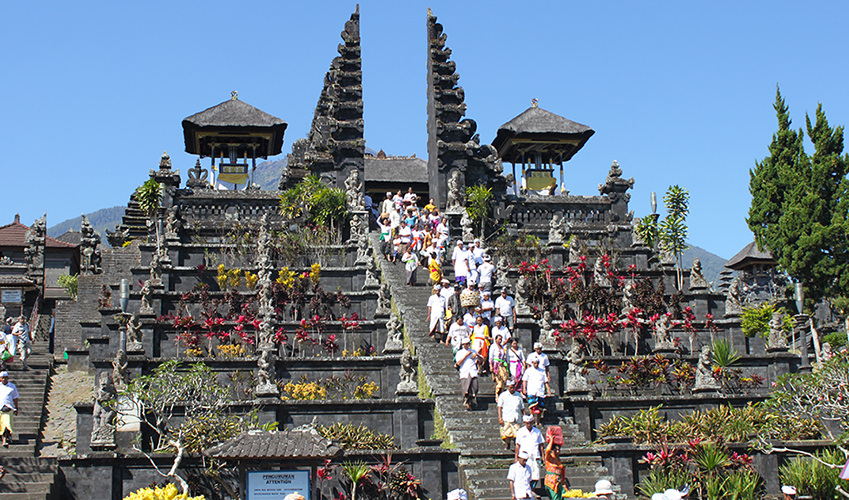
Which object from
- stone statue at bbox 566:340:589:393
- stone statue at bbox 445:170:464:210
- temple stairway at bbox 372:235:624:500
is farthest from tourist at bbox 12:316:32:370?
stone statue at bbox 445:170:464:210

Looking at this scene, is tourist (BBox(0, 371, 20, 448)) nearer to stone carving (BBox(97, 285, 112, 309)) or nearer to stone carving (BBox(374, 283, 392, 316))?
stone carving (BBox(97, 285, 112, 309))

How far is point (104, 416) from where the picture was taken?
56.7ft

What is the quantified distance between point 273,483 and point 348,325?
10316 millimetres

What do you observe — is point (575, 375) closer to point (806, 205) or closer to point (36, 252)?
point (806, 205)

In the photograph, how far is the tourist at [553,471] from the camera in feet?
51.1

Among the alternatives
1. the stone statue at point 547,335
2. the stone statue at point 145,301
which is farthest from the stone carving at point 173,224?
the stone statue at point 547,335

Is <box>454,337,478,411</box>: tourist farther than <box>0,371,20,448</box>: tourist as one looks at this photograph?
No

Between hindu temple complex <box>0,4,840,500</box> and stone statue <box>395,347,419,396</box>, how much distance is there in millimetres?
32

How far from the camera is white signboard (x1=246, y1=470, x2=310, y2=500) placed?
1479 cm

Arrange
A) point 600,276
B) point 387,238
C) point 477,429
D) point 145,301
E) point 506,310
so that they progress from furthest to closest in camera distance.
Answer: point 387,238, point 600,276, point 145,301, point 506,310, point 477,429

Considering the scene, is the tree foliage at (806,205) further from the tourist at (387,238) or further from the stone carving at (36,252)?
the stone carving at (36,252)

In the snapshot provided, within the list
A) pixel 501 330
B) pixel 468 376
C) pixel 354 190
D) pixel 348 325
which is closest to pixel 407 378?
pixel 468 376

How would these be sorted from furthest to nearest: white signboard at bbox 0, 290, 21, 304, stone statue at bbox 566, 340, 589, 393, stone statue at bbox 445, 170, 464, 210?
white signboard at bbox 0, 290, 21, 304 → stone statue at bbox 445, 170, 464, 210 → stone statue at bbox 566, 340, 589, 393

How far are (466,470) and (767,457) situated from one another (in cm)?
558
